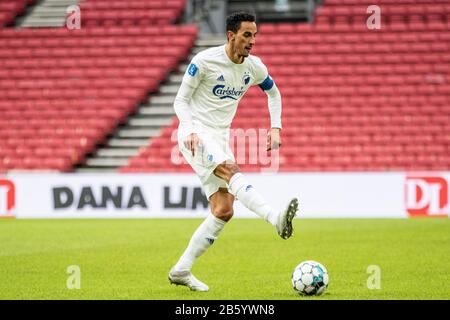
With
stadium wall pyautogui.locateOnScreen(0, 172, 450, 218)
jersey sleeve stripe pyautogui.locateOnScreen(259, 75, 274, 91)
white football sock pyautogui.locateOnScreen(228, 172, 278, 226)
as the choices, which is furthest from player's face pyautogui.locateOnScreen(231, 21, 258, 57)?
stadium wall pyautogui.locateOnScreen(0, 172, 450, 218)

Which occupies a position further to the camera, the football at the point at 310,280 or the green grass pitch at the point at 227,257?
the green grass pitch at the point at 227,257

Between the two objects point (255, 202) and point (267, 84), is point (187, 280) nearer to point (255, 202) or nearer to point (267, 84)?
point (255, 202)

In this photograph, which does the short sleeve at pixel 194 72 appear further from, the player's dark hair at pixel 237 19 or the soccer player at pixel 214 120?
the player's dark hair at pixel 237 19

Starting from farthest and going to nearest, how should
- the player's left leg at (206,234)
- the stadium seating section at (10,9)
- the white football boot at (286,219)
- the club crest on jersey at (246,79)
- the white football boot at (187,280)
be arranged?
the stadium seating section at (10,9), the club crest on jersey at (246,79), the white football boot at (187,280), the player's left leg at (206,234), the white football boot at (286,219)

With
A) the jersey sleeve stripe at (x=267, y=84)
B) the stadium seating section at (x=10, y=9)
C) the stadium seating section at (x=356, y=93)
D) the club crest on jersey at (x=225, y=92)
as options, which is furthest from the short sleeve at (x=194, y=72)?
the stadium seating section at (x=10, y=9)

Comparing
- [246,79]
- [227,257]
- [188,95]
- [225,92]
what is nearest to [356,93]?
[227,257]

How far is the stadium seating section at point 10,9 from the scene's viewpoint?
24242 mm

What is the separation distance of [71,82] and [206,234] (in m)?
14.9

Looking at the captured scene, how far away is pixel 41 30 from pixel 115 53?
2377 millimetres

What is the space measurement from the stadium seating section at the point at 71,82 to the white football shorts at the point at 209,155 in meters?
12.4

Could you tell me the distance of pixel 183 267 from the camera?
7746mm

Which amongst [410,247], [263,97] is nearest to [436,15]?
[263,97]
